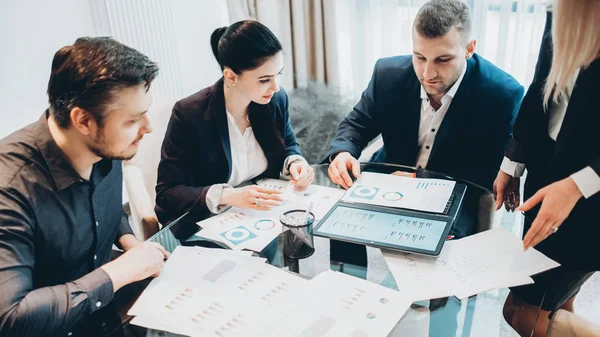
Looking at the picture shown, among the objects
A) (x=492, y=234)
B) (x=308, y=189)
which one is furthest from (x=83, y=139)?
(x=492, y=234)

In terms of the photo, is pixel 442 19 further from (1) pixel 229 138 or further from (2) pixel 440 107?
(1) pixel 229 138

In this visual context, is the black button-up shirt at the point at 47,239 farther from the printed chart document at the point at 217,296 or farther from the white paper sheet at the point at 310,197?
the white paper sheet at the point at 310,197

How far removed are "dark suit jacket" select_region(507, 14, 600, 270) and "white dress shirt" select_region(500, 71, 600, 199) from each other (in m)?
0.02

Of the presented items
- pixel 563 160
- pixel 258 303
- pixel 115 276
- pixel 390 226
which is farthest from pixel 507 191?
pixel 115 276

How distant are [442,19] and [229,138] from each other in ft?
2.80

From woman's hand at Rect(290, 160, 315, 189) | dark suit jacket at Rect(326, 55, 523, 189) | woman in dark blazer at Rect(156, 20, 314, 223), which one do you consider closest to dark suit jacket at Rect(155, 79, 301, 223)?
woman in dark blazer at Rect(156, 20, 314, 223)

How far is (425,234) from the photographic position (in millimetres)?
1248

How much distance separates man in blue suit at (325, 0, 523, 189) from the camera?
5.49 ft

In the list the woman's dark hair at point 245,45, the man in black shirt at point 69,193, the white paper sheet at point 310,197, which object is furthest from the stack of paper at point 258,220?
the woman's dark hair at point 245,45

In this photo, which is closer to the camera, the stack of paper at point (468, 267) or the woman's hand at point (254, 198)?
the stack of paper at point (468, 267)

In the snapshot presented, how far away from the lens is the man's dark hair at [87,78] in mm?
1050

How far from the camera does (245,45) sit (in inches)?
62.7

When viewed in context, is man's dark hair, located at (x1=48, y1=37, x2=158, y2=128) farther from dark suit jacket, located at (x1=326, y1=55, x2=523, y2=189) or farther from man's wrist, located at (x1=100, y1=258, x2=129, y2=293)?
dark suit jacket, located at (x1=326, y1=55, x2=523, y2=189)

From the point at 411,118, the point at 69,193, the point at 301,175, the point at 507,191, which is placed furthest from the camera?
the point at 411,118
